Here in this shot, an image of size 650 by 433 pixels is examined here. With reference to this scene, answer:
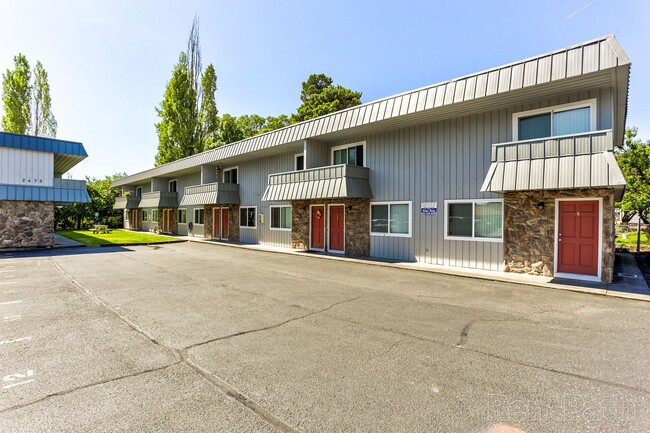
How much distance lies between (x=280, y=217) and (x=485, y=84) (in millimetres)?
11995

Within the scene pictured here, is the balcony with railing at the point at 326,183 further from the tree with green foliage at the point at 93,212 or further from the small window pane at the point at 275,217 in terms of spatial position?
the tree with green foliage at the point at 93,212

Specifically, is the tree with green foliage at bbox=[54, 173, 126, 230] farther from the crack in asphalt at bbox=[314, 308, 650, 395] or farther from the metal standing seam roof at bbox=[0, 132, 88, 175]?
the crack in asphalt at bbox=[314, 308, 650, 395]

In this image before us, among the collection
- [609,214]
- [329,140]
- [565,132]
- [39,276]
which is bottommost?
[39,276]

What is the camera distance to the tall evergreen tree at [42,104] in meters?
34.6

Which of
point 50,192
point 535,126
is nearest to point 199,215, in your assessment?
point 50,192

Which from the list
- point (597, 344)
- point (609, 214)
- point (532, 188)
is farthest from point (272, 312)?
point (609, 214)

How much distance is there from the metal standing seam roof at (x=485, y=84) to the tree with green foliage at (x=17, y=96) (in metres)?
34.7

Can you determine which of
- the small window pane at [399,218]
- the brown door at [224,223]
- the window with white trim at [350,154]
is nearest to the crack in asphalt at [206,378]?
the small window pane at [399,218]

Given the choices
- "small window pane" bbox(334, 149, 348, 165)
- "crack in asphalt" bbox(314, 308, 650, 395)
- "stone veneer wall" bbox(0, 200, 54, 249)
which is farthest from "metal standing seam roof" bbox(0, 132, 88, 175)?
"crack in asphalt" bbox(314, 308, 650, 395)

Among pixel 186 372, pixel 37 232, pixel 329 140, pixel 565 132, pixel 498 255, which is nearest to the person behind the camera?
pixel 186 372

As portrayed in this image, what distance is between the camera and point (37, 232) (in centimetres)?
1614

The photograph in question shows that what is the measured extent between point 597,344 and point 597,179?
192 inches

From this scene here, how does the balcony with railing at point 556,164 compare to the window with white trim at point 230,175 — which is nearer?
the balcony with railing at point 556,164

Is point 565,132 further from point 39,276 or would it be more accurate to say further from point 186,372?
point 39,276
